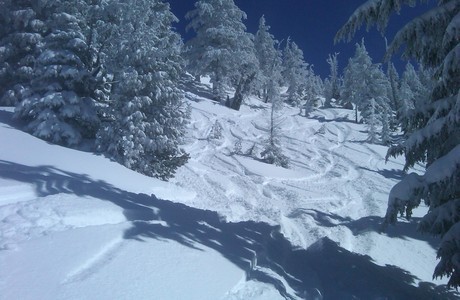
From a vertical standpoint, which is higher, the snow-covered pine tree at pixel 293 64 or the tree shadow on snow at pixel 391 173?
the snow-covered pine tree at pixel 293 64

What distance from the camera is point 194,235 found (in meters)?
8.44

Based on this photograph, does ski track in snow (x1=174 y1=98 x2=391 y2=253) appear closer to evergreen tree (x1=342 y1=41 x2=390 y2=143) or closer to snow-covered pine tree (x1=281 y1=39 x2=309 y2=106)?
evergreen tree (x1=342 y1=41 x2=390 y2=143)

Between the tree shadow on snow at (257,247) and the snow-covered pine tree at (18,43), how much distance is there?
385 inches

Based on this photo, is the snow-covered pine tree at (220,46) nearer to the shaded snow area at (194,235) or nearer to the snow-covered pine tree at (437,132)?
the shaded snow area at (194,235)

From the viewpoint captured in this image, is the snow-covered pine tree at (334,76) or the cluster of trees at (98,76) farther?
the snow-covered pine tree at (334,76)

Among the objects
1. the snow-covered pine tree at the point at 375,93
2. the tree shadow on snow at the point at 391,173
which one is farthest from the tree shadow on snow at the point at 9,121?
the snow-covered pine tree at the point at 375,93

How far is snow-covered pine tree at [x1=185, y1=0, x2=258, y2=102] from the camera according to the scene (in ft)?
114

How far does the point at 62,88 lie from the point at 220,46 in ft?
71.8

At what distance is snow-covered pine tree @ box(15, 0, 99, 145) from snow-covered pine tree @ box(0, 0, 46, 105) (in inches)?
48.7

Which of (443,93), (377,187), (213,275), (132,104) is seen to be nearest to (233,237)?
(213,275)

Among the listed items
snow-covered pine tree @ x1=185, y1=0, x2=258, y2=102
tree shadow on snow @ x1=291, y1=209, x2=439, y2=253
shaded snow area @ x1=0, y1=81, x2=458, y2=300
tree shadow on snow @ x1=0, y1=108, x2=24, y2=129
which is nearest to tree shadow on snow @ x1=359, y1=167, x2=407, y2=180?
shaded snow area @ x1=0, y1=81, x2=458, y2=300

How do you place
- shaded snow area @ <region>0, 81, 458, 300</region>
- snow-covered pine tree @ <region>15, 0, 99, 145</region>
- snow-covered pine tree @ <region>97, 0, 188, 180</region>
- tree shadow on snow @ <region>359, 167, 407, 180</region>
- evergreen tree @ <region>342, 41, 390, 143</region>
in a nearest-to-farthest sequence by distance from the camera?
shaded snow area @ <region>0, 81, 458, 300</region>
snow-covered pine tree @ <region>15, 0, 99, 145</region>
snow-covered pine tree @ <region>97, 0, 188, 180</region>
tree shadow on snow @ <region>359, 167, 407, 180</region>
evergreen tree @ <region>342, 41, 390, 143</region>

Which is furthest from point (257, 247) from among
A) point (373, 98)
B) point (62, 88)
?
point (373, 98)

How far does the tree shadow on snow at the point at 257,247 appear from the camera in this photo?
7668mm
